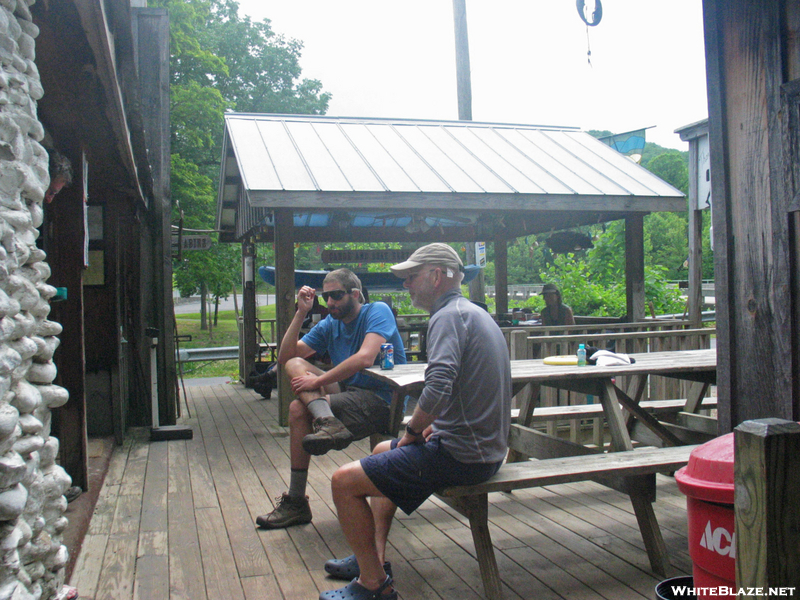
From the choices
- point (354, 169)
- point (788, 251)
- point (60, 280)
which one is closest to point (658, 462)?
point (788, 251)

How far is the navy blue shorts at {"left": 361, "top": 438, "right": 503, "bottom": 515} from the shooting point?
8.91ft

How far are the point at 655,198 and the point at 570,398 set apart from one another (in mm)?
2661

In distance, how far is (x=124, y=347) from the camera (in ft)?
22.2

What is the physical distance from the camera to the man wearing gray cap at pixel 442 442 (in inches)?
107

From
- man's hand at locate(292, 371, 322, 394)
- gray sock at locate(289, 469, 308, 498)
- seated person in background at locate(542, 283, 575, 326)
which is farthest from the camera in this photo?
seated person in background at locate(542, 283, 575, 326)

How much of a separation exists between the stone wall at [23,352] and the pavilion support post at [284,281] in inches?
158

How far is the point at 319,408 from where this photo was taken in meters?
3.67

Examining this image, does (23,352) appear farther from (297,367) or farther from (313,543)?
(313,543)

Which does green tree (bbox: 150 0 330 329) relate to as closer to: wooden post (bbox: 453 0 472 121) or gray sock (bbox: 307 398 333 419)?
wooden post (bbox: 453 0 472 121)

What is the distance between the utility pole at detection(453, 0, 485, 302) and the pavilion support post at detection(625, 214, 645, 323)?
370 centimetres

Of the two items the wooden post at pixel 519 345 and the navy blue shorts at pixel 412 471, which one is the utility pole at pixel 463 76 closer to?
the wooden post at pixel 519 345

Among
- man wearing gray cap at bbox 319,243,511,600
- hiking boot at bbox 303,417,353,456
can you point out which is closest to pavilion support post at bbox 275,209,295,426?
hiking boot at bbox 303,417,353,456

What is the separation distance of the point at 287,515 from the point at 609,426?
188cm

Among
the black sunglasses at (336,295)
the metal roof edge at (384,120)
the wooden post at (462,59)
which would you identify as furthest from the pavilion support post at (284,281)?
the wooden post at (462,59)
